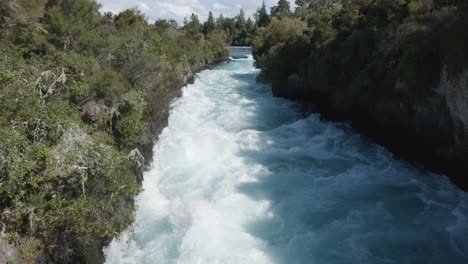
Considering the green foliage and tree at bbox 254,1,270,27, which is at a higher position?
tree at bbox 254,1,270,27

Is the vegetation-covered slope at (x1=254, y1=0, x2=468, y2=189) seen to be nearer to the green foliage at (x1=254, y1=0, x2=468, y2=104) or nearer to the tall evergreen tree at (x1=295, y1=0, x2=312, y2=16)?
the green foliage at (x1=254, y1=0, x2=468, y2=104)

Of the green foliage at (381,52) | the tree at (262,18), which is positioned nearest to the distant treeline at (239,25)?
the tree at (262,18)

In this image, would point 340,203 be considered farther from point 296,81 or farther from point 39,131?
point 296,81

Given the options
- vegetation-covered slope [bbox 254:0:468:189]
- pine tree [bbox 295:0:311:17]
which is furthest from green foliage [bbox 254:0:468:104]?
pine tree [bbox 295:0:311:17]

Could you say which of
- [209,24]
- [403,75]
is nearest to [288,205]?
[403,75]

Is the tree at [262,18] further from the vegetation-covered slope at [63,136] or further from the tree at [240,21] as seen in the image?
the vegetation-covered slope at [63,136]

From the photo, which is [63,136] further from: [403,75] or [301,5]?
[301,5]
